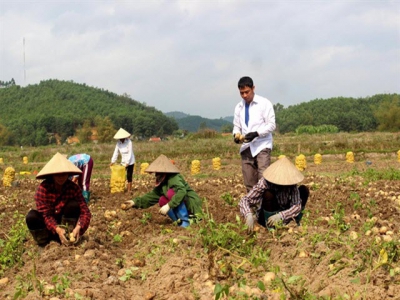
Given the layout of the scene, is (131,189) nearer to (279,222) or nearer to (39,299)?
(279,222)

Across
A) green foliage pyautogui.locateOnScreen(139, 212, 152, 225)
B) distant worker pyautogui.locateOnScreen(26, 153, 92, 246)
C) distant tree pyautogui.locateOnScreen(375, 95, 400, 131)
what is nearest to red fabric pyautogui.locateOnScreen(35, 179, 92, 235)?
distant worker pyautogui.locateOnScreen(26, 153, 92, 246)

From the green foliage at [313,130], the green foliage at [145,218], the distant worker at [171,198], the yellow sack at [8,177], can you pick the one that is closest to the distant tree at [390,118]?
the green foliage at [313,130]

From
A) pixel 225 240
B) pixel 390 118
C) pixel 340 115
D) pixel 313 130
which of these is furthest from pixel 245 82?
pixel 340 115

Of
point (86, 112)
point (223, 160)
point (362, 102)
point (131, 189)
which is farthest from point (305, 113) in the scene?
point (131, 189)

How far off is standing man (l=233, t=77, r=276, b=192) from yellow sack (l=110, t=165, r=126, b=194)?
3483 millimetres

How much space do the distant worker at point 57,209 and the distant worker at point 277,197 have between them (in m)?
1.55

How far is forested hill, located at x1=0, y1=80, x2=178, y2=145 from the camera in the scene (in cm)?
8575

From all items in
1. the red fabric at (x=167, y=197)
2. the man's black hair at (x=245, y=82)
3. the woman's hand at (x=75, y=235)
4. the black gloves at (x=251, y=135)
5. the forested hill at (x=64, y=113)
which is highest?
the forested hill at (x=64, y=113)

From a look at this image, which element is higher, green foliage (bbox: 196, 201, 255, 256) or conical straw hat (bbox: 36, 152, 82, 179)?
conical straw hat (bbox: 36, 152, 82, 179)

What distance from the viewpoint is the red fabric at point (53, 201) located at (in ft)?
14.3

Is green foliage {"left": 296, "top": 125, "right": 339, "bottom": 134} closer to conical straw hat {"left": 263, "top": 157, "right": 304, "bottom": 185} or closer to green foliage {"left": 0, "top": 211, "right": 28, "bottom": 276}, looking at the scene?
conical straw hat {"left": 263, "top": 157, "right": 304, "bottom": 185}

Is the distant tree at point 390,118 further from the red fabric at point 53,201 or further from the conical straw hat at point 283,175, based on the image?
the red fabric at point 53,201

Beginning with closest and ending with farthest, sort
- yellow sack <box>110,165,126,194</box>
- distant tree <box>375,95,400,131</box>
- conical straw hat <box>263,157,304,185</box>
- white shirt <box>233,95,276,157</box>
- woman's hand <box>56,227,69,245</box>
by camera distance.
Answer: woman's hand <box>56,227,69,245</box>
conical straw hat <box>263,157,304,185</box>
white shirt <box>233,95,276,157</box>
yellow sack <box>110,165,126,194</box>
distant tree <box>375,95,400,131</box>

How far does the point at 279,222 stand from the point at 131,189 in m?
5.59
